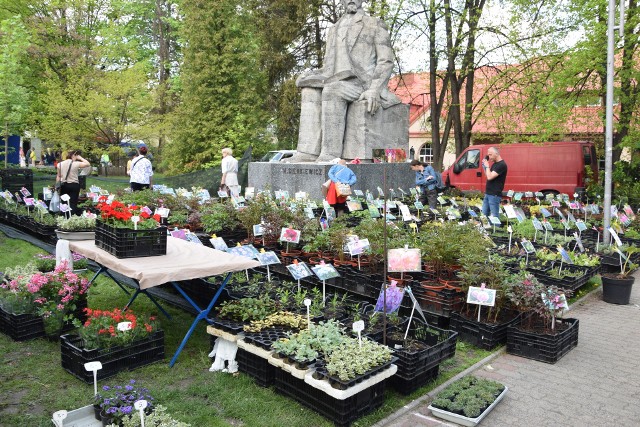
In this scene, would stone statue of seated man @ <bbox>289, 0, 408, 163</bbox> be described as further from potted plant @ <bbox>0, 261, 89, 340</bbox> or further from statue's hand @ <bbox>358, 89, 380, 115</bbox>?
potted plant @ <bbox>0, 261, 89, 340</bbox>

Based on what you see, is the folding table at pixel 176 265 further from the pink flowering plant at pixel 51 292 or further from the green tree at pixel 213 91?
the green tree at pixel 213 91

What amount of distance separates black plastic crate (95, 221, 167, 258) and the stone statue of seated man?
808cm

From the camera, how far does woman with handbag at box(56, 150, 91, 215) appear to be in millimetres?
10086

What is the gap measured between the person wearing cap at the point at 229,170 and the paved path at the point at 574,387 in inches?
325

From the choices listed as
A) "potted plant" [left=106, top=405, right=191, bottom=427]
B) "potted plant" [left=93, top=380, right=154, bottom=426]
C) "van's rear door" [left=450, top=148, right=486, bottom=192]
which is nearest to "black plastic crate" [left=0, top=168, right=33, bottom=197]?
"potted plant" [left=93, top=380, right=154, bottom=426]

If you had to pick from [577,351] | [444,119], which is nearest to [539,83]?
[444,119]

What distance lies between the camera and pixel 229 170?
477 inches

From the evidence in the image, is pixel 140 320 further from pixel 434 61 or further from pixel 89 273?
pixel 434 61

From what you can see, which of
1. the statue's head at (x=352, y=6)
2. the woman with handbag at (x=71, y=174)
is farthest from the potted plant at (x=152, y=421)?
the statue's head at (x=352, y=6)

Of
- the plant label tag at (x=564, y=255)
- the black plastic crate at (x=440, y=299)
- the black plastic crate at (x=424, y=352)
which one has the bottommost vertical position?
the black plastic crate at (x=424, y=352)

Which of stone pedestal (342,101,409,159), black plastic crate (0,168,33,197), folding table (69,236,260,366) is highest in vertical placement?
stone pedestal (342,101,409,159)

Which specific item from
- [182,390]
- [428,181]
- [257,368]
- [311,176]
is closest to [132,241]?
[182,390]

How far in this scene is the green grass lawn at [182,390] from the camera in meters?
3.71

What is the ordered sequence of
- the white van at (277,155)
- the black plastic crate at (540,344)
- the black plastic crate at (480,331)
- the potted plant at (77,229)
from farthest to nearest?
the white van at (277,155) → the potted plant at (77,229) → the black plastic crate at (480,331) → the black plastic crate at (540,344)
